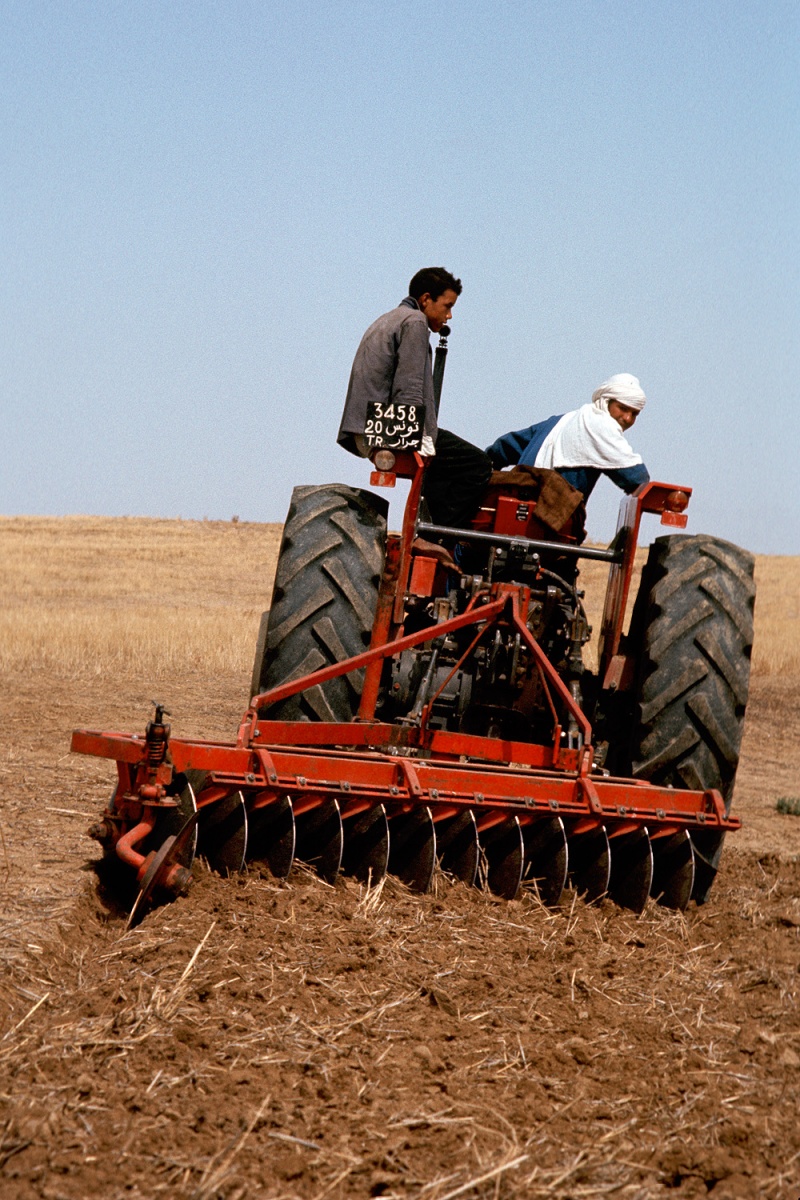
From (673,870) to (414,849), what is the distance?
1048 millimetres

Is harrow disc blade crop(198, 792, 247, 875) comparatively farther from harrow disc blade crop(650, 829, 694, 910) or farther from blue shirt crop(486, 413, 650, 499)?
blue shirt crop(486, 413, 650, 499)

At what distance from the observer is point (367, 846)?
4586 mm

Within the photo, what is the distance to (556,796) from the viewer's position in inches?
184

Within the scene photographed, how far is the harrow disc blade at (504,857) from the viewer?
15.2ft

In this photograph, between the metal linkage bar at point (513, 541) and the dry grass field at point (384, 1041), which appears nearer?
the dry grass field at point (384, 1041)

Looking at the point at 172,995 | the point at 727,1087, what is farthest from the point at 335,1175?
the point at 727,1087

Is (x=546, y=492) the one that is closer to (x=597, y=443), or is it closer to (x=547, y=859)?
(x=597, y=443)

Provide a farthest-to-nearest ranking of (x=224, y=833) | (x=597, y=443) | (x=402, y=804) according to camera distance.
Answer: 1. (x=597, y=443)
2. (x=402, y=804)
3. (x=224, y=833)

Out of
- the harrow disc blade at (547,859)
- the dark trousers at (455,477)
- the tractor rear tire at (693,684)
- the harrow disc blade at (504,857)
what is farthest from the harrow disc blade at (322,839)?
the dark trousers at (455,477)

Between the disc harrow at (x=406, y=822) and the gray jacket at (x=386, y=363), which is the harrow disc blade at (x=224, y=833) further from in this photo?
the gray jacket at (x=386, y=363)

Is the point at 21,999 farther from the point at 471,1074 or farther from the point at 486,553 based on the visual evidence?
the point at 486,553

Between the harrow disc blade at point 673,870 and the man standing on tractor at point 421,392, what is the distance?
1.72 meters

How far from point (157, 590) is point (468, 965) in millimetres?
22180

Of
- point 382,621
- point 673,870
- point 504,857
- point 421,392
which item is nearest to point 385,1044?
point 504,857
